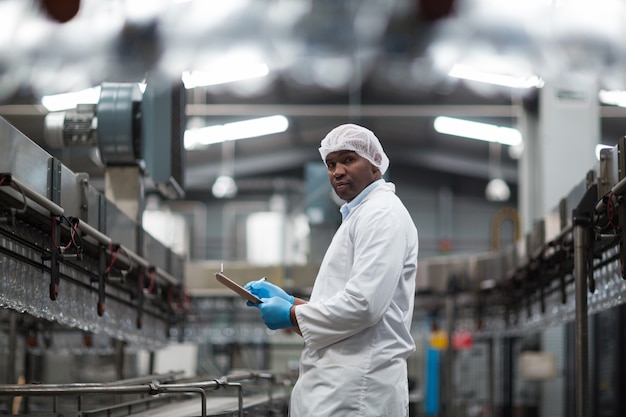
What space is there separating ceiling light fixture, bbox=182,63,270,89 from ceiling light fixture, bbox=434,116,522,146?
13.0 feet

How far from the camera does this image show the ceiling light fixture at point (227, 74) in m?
12.1

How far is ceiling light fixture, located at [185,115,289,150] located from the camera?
51.7 feet

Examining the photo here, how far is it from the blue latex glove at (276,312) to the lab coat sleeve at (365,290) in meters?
0.05

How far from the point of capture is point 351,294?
2648 millimetres

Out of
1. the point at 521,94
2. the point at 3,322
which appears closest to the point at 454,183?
the point at 521,94

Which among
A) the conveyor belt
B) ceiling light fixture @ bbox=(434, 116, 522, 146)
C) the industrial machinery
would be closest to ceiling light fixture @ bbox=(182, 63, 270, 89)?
ceiling light fixture @ bbox=(434, 116, 522, 146)

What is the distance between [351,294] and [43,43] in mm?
8085

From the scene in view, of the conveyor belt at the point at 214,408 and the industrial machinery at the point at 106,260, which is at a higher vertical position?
the industrial machinery at the point at 106,260

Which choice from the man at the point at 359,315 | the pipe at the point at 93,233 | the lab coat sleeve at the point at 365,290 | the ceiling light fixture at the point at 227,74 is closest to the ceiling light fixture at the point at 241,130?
the ceiling light fixture at the point at 227,74

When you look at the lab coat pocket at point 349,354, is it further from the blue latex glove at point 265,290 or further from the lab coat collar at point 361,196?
the lab coat collar at point 361,196

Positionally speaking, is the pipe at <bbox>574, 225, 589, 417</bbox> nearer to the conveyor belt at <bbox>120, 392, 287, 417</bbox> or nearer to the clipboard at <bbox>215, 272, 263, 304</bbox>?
the conveyor belt at <bbox>120, 392, 287, 417</bbox>

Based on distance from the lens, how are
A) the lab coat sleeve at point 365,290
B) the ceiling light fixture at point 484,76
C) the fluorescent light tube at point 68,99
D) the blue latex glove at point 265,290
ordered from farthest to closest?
the ceiling light fixture at point 484,76 < the fluorescent light tube at point 68,99 < the blue latex glove at point 265,290 < the lab coat sleeve at point 365,290

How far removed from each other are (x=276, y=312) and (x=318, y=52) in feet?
31.3

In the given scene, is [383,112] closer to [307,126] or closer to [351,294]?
[307,126]
